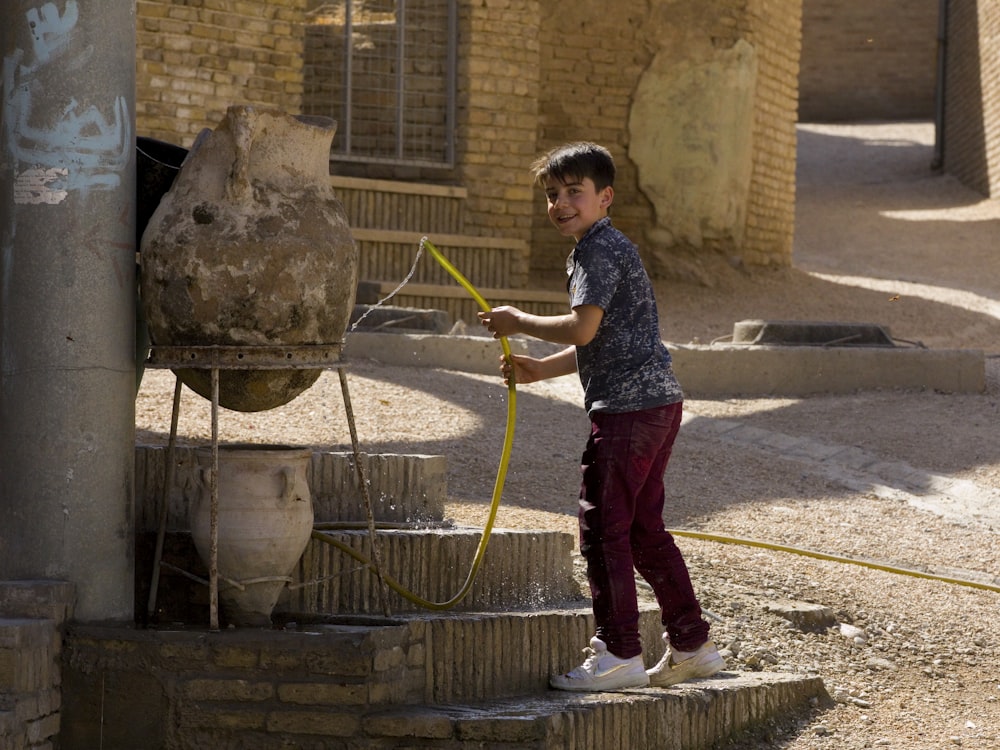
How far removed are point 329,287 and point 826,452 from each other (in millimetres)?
5073

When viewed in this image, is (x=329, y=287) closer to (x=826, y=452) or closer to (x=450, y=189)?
(x=826, y=452)

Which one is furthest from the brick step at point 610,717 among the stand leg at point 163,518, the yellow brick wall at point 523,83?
the yellow brick wall at point 523,83

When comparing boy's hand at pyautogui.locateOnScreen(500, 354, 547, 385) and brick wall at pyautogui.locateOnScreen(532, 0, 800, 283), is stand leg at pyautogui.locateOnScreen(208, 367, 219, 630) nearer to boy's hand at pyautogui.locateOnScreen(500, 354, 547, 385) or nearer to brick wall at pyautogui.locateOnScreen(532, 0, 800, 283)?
boy's hand at pyautogui.locateOnScreen(500, 354, 547, 385)

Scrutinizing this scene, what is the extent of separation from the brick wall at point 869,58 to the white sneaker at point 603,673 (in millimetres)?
25046

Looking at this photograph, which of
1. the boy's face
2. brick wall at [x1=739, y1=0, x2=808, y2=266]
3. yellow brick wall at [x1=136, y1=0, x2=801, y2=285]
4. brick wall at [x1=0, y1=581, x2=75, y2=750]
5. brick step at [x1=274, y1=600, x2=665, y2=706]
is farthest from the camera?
brick wall at [x1=739, y1=0, x2=808, y2=266]

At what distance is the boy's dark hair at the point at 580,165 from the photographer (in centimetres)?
366

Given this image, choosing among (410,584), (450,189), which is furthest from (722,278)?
(410,584)

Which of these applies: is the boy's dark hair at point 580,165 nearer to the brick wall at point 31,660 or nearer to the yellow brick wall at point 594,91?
the brick wall at point 31,660

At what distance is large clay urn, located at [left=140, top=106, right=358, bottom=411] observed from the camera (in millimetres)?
3432

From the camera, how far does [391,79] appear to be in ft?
44.0

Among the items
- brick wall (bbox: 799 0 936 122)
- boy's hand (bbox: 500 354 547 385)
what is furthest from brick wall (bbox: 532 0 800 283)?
brick wall (bbox: 799 0 936 122)

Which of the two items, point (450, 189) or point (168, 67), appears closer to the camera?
point (168, 67)

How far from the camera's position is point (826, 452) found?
8.03m

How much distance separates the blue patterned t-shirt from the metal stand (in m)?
0.64
